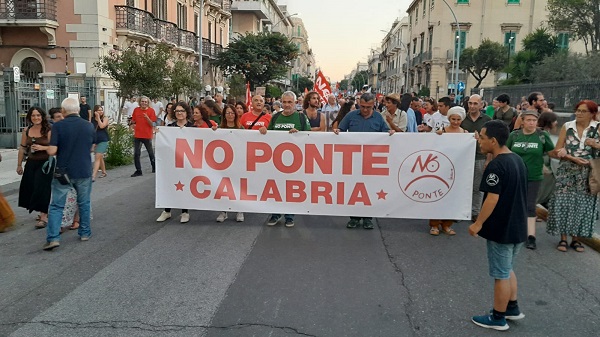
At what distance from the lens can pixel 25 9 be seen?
23641mm

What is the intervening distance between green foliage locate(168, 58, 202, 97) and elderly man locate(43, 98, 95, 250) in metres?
13.6

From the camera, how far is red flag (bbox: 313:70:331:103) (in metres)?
17.1

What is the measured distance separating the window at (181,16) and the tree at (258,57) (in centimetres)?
572

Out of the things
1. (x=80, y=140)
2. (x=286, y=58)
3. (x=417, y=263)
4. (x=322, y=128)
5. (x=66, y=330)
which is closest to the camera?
(x=66, y=330)

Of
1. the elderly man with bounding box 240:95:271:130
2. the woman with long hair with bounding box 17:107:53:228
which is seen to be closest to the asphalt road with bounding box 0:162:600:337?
the woman with long hair with bounding box 17:107:53:228

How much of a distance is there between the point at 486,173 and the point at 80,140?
475 centimetres

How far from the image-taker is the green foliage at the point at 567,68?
2467 centimetres

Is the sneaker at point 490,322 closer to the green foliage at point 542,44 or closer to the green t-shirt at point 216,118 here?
the green t-shirt at point 216,118

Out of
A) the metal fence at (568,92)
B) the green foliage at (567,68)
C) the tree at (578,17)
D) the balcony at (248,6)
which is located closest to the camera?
the metal fence at (568,92)

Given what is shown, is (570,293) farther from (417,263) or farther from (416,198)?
(416,198)

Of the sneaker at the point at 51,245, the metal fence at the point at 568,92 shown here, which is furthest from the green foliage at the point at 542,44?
the sneaker at the point at 51,245

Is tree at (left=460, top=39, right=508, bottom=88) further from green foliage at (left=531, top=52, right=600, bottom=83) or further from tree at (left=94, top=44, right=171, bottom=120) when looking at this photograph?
tree at (left=94, top=44, right=171, bottom=120)

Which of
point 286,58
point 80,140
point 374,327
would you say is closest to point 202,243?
point 80,140

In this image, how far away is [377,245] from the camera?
265 inches
